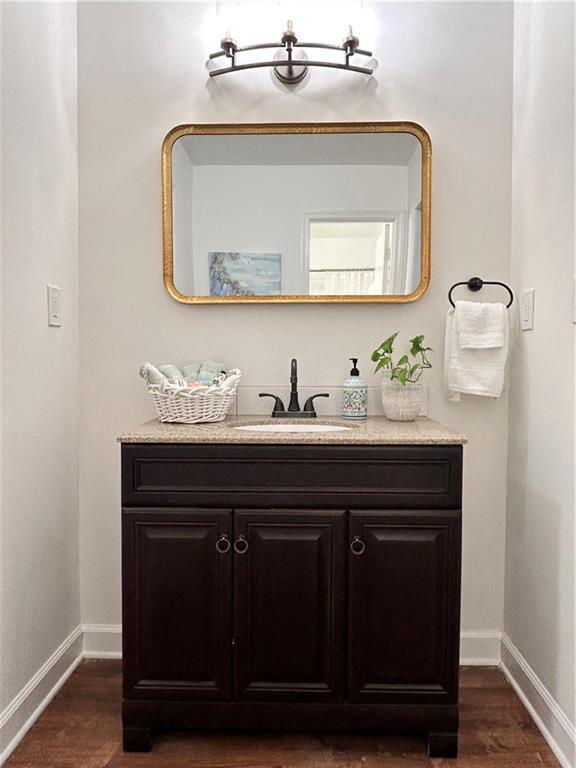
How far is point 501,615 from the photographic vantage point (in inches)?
88.4

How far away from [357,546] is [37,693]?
110 cm

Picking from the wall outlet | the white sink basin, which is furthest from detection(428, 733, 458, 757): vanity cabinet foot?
the wall outlet

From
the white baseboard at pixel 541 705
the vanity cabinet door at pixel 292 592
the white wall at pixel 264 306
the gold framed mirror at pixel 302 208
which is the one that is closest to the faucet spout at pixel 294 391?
the white wall at pixel 264 306

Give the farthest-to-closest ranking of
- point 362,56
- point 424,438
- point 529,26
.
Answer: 1. point 362,56
2. point 529,26
3. point 424,438

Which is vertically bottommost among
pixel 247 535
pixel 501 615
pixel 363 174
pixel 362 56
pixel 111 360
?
pixel 501 615

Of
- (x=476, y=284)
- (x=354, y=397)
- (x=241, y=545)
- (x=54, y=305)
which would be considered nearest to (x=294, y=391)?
(x=354, y=397)

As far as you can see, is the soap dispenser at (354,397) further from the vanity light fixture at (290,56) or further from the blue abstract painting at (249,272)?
the vanity light fixture at (290,56)

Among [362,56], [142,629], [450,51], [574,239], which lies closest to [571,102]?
[574,239]

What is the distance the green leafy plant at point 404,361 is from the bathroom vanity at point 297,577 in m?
0.42

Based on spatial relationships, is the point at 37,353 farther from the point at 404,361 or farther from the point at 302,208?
the point at 404,361

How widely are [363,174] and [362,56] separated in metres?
0.41

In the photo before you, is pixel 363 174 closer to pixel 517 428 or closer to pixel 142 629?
pixel 517 428

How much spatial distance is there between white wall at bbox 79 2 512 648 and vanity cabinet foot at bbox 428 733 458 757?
0.60 metres

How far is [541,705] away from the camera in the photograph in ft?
6.06
